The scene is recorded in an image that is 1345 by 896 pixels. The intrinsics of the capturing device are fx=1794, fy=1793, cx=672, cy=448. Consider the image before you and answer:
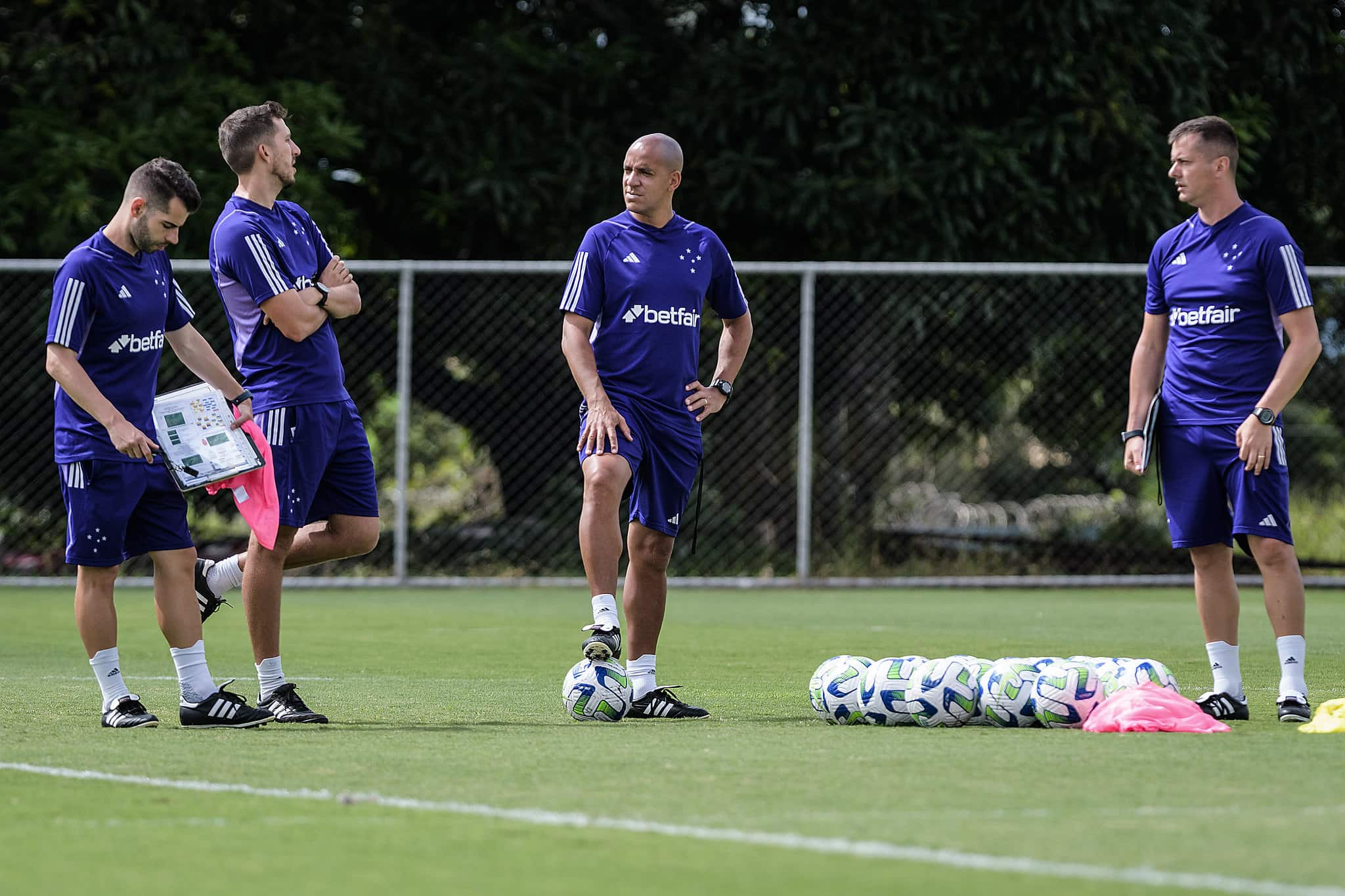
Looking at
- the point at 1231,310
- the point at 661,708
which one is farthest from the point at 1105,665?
the point at 661,708

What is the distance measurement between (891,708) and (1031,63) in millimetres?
9966

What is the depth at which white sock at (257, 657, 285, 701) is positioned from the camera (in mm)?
6523

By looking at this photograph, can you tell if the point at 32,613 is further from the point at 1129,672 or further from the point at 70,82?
the point at 1129,672

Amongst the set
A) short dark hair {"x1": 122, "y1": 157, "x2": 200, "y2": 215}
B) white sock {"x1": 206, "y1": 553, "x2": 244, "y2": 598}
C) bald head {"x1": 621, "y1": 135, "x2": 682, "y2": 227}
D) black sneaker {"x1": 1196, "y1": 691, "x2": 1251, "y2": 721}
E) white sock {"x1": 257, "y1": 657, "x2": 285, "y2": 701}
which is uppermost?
bald head {"x1": 621, "y1": 135, "x2": 682, "y2": 227}

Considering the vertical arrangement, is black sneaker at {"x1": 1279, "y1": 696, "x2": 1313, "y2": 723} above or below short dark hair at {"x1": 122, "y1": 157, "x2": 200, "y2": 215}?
below

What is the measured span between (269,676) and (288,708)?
0.61ft

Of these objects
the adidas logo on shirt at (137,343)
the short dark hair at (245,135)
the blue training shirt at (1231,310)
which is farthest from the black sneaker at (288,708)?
the blue training shirt at (1231,310)

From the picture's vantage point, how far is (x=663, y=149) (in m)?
6.88

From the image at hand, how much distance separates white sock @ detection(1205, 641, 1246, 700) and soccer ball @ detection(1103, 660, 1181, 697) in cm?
34

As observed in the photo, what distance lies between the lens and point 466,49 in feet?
52.7

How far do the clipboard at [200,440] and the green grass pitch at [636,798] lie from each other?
888 mm

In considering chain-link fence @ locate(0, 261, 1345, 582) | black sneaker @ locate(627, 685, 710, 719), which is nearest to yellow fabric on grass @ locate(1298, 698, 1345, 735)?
black sneaker @ locate(627, 685, 710, 719)

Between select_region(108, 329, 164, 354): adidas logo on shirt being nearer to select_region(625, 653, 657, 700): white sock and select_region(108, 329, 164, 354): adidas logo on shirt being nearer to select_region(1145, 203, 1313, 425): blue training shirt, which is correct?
select_region(625, 653, 657, 700): white sock

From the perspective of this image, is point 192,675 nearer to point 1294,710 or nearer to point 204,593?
point 204,593
